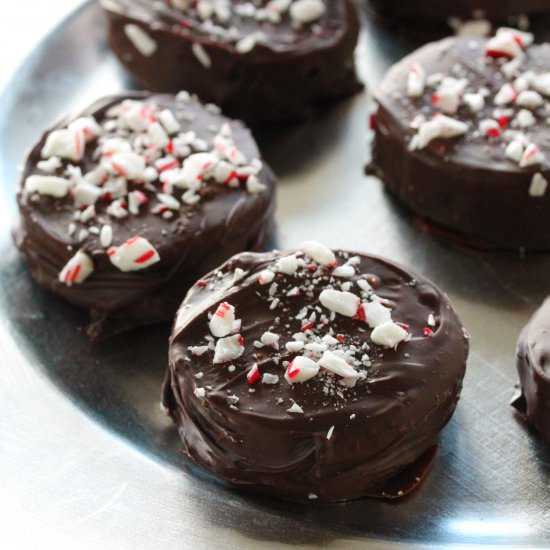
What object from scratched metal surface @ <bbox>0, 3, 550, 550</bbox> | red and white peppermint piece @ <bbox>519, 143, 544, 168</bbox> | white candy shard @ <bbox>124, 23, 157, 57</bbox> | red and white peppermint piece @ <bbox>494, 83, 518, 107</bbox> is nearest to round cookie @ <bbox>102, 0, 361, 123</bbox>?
white candy shard @ <bbox>124, 23, 157, 57</bbox>

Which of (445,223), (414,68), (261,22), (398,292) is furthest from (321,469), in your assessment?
(261,22)

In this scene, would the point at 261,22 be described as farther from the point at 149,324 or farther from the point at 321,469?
the point at 321,469

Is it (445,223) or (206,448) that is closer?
(206,448)

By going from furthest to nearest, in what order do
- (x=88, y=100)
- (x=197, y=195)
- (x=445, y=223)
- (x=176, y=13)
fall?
(x=88, y=100), (x=176, y=13), (x=445, y=223), (x=197, y=195)

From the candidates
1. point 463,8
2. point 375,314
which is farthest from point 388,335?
point 463,8

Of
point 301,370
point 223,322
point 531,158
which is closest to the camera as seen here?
point 301,370

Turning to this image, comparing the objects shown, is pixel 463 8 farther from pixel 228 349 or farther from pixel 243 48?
pixel 228 349

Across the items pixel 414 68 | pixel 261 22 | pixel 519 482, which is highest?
pixel 261 22

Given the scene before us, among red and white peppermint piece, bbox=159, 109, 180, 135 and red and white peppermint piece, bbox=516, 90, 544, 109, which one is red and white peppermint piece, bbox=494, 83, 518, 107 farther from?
red and white peppermint piece, bbox=159, 109, 180, 135
